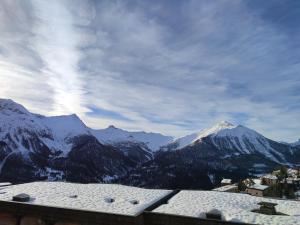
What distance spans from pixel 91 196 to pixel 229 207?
38.0ft

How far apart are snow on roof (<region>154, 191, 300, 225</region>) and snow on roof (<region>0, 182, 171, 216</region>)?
2089 millimetres

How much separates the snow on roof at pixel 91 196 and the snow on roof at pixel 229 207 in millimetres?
2089

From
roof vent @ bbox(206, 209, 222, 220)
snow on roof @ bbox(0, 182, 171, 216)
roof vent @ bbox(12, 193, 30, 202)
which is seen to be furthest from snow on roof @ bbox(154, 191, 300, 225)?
roof vent @ bbox(12, 193, 30, 202)

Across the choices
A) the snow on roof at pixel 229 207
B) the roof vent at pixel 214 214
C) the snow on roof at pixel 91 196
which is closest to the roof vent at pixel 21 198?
the snow on roof at pixel 91 196

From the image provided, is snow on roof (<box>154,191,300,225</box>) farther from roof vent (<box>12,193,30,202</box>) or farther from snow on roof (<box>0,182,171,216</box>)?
roof vent (<box>12,193,30,202</box>)

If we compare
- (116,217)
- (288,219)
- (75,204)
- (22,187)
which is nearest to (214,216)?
(288,219)

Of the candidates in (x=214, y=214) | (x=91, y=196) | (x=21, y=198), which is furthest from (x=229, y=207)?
(x=21, y=198)

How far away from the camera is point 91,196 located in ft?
101

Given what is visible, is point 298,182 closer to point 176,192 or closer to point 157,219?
point 176,192

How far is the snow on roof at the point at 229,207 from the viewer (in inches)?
907

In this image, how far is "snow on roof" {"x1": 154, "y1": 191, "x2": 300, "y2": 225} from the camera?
2303 cm

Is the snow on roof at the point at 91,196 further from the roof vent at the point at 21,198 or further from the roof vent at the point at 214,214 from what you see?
the roof vent at the point at 214,214

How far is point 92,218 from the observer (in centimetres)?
2594

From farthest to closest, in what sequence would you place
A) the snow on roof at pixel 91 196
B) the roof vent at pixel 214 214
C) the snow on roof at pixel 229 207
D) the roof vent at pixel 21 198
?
the roof vent at pixel 21 198
the snow on roof at pixel 91 196
the roof vent at pixel 214 214
the snow on roof at pixel 229 207
